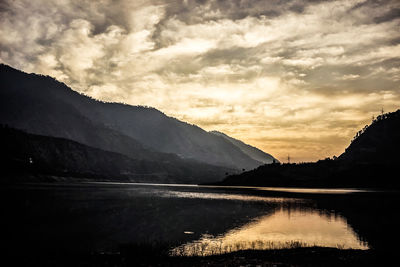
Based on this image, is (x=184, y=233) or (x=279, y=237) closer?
(x=184, y=233)

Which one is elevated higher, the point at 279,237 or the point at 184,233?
the point at 184,233

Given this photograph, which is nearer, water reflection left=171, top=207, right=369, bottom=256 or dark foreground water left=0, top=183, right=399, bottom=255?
dark foreground water left=0, top=183, right=399, bottom=255

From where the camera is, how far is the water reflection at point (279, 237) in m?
41.9

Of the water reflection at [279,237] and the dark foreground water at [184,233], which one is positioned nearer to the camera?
the dark foreground water at [184,233]

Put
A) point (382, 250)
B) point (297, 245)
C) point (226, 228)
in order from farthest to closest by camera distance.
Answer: point (226, 228) < point (297, 245) < point (382, 250)

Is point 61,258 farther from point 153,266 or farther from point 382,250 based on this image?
point 382,250

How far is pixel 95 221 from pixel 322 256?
42344 millimetres

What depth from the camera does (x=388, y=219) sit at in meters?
71.4

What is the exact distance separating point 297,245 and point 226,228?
647 inches

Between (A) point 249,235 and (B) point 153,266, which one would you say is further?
(A) point 249,235

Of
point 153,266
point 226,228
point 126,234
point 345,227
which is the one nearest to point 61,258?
point 153,266

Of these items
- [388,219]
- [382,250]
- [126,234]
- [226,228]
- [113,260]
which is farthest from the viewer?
[388,219]

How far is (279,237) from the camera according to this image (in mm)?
52000

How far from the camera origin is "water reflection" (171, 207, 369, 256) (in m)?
41.9
